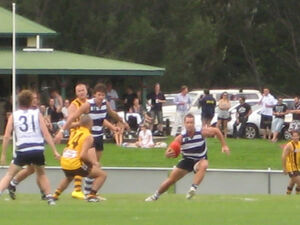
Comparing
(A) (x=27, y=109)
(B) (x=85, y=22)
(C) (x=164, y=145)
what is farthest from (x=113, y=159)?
(B) (x=85, y=22)

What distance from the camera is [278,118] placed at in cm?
3800

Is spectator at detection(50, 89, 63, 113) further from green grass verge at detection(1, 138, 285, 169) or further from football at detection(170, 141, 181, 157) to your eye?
football at detection(170, 141, 181, 157)

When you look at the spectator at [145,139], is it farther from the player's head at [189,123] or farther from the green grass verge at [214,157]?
the player's head at [189,123]

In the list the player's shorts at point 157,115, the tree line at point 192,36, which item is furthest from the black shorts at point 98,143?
the tree line at point 192,36

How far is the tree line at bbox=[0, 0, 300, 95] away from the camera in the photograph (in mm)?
56094

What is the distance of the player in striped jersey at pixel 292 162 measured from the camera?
24359mm

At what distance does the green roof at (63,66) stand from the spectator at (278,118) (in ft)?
17.7

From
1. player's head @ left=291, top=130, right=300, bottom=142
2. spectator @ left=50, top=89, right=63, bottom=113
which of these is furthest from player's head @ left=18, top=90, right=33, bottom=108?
spectator @ left=50, top=89, right=63, bottom=113

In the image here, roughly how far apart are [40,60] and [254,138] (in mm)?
7908

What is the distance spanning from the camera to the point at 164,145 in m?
36.3

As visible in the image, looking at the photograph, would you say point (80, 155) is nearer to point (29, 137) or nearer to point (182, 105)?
point (29, 137)

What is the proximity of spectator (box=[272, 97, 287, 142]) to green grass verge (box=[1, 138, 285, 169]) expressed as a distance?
1230mm

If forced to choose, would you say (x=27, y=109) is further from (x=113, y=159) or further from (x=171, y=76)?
(x=171, y=76)

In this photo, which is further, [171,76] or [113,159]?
[171,76]
